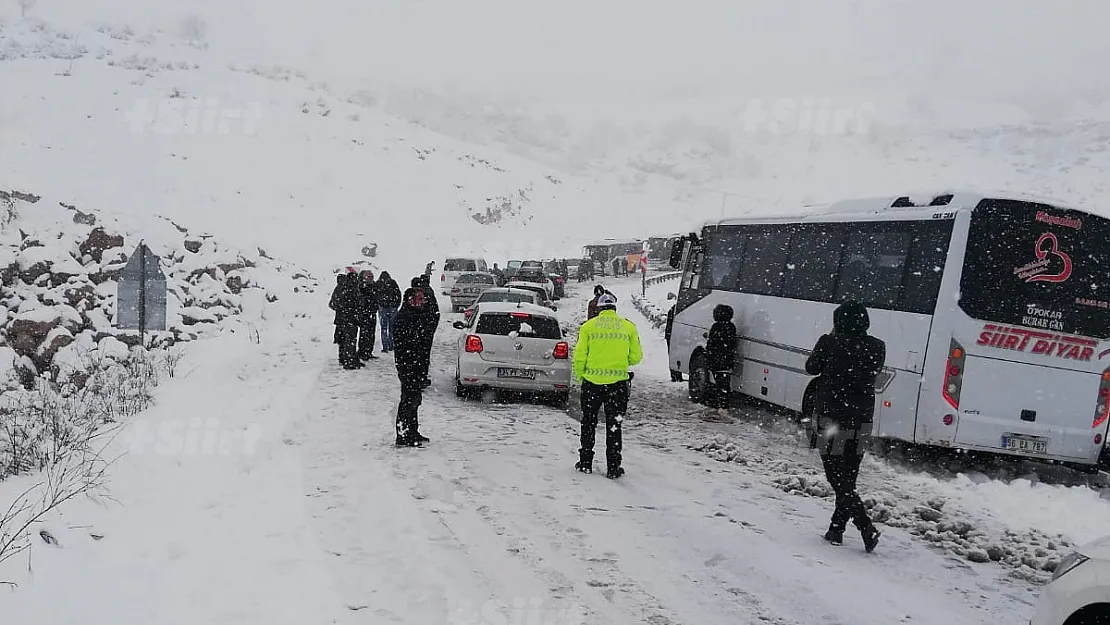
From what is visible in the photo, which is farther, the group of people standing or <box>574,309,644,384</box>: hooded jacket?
the group of people standing

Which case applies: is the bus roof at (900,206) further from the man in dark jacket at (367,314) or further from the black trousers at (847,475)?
the man in dark jacket at (367,314)

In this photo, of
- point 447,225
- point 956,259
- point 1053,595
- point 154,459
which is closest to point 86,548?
point 154,459

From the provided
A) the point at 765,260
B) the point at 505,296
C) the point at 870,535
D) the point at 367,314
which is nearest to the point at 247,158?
the point at 505,296

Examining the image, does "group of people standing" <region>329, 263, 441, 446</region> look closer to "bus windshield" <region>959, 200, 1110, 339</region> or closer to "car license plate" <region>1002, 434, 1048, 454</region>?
"bus windshield" <region>959, 200, 1110, 339</region>

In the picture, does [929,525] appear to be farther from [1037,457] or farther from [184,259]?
[184,259]

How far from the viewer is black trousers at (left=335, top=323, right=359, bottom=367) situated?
1503 cm

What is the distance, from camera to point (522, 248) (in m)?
58.3

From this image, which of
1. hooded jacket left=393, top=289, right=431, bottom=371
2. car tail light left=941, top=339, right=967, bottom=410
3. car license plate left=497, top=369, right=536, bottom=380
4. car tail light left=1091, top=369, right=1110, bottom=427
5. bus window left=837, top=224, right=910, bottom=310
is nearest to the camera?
car tail light left=941, top=339, right=967, bottom=410

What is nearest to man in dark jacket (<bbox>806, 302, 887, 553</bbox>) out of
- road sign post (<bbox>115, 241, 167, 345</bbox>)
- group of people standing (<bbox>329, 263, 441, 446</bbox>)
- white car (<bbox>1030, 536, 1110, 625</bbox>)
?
white car (<bbox>1030, 536, 1110, 625</bbox>)

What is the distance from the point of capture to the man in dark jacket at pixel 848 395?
6.25m

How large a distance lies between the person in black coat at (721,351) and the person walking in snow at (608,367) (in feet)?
14.3

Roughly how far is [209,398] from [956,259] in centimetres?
1023

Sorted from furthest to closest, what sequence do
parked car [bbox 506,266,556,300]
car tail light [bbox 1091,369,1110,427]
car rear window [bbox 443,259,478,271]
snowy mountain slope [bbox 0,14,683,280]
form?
snowy mountain slope [bbox 0,14,683,280] → car rear window [bbox 443,259,478,271] → parked car [bbox 506,266,556,300] → car tail light [bbox 1091,369,1110,427]

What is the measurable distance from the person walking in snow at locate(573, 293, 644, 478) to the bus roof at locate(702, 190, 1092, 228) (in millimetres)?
4204
